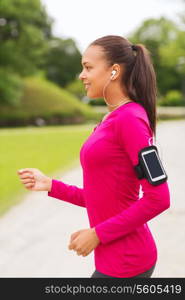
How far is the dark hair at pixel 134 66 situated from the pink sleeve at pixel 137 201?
0.19 metres

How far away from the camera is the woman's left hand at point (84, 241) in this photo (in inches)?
78.5

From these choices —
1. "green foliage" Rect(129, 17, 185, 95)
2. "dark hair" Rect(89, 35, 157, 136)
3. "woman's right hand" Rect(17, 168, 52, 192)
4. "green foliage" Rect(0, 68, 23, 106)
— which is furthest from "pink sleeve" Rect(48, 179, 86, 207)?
"green foliage" Rect(129, 17, 185, 95)

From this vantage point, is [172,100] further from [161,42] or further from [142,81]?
[142,81]

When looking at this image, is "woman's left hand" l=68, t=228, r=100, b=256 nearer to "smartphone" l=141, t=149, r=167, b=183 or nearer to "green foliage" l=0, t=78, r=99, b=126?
"smartphone" l=141, t=149, r=167, b=183

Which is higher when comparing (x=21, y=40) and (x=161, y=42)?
(x=21, y=40)

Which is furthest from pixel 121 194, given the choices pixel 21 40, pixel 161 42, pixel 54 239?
pixel 161 42

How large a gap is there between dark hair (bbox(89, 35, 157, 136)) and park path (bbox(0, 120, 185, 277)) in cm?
288

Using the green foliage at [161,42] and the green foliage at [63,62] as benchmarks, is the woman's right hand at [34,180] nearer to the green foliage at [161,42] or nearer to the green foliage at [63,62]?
the green foliage at [161,42]

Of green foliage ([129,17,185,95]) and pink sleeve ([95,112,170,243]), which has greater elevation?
pink sleeve ([95,112,170,243])

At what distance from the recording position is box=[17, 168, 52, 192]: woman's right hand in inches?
96.1

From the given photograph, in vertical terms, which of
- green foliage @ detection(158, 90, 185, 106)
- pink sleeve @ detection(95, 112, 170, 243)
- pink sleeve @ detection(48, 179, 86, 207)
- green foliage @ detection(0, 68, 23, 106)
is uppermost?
pink sleeve @ detection(95, 112, 170, 243)

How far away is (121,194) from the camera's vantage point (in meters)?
2.09

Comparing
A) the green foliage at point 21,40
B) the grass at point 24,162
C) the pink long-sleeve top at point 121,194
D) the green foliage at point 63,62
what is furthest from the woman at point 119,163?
the green foliage at point 63,62

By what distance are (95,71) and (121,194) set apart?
0.54m
